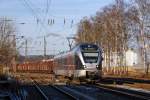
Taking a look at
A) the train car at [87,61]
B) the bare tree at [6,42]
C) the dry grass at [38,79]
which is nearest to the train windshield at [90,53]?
the train car at [87,61]

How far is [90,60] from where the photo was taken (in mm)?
43625

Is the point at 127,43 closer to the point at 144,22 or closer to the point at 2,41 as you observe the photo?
the point at 144,22

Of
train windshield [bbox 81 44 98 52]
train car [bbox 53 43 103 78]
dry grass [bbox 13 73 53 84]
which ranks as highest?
train windshield [bbox 81 44 98 52]

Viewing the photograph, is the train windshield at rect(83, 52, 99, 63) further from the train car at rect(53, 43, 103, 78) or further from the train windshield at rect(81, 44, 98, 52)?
the train windshield at rect(81, 44, 98, 52)

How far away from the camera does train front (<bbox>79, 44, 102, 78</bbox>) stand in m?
43.1

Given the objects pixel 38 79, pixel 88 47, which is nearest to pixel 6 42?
pixel 38 79

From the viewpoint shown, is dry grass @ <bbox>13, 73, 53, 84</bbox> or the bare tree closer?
dry grass @ <bbox>13, 73, 53, 84</bbox>

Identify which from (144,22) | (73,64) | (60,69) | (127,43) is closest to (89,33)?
(127,43)

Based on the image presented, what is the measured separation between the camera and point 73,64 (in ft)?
150

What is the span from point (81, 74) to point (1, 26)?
1614 inches

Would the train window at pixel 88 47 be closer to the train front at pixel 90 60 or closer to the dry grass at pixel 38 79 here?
the train front at pixel 90 60

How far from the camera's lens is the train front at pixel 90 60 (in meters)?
43.1

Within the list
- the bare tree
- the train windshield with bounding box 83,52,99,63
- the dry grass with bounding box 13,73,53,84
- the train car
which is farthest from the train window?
the bare tree

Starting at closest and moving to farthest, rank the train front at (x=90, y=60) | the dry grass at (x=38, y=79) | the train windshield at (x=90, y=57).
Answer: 1. the train front at (x=90, y=60)
2. the train windshield at (x=90, y=57)
3. the dry grass at (x=38, y=79)
